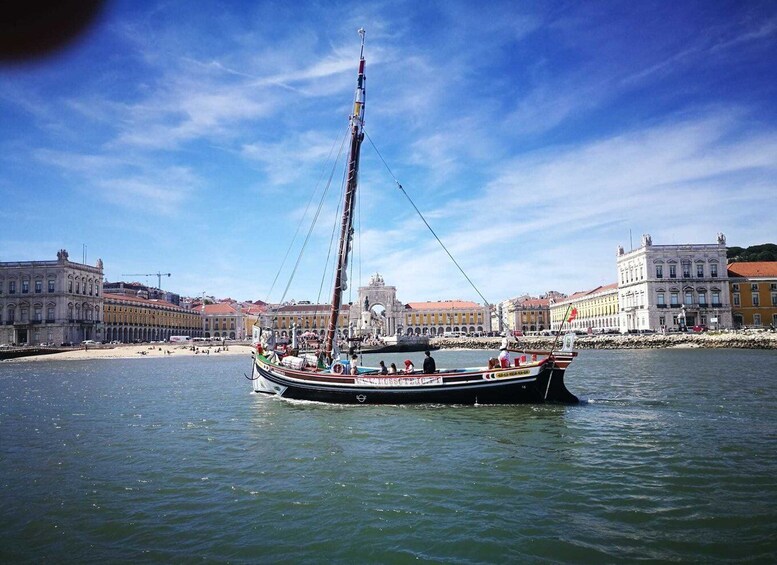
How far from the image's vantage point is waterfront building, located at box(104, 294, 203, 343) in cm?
11494

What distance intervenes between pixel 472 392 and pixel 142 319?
118298mm

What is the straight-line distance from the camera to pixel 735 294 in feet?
319

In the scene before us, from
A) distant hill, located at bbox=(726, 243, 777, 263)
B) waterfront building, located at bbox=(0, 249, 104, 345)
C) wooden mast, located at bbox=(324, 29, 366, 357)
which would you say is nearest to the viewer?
wooden mast, located at bbox=(324, 29, 366, 357)

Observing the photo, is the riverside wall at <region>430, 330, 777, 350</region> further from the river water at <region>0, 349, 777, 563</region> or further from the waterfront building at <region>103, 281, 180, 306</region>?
the waterfront building at <region>103, 281, 180, 306</region>

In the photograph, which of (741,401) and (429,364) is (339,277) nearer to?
(429,364)

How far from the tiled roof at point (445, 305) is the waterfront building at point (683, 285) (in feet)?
223

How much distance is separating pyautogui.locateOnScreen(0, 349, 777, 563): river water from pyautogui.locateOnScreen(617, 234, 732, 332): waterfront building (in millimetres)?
82720

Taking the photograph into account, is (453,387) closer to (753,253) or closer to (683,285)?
(683,285)

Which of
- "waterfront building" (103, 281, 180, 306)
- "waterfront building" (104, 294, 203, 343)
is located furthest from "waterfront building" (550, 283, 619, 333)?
"waterfront building" (103, 281, 180, 306)

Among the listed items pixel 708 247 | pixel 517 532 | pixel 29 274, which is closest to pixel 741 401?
pixel 517 532

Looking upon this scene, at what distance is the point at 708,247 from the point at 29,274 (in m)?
123

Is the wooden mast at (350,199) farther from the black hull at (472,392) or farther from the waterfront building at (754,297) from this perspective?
the waterfront building at (754,297)

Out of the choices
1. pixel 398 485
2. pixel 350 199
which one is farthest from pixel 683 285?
pixel 398 485

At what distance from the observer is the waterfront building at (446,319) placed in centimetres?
16262
